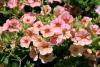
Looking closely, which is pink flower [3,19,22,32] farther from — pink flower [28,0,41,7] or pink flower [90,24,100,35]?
pink flower [90,24,100,35]

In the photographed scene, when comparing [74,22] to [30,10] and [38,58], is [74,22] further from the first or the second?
[30,10]

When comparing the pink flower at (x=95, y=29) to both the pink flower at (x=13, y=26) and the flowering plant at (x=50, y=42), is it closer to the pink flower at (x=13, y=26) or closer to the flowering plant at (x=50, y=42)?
the flowering plant at (x=50, y=42)

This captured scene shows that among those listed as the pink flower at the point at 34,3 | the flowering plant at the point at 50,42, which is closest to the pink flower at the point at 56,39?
the flowering plant at the point at 50,42

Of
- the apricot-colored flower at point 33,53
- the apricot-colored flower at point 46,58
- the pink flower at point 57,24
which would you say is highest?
the pink flower at point 57,24

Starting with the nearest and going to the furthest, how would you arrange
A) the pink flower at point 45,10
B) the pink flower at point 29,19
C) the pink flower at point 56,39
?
the pink flower at point 56,39, the pink flower at point 29,19, the pink flower at point 45,10

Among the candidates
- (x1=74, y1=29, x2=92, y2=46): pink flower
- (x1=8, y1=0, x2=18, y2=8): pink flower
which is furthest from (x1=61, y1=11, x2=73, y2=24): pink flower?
(x1=8, y1=0, x2=18, y2=8): pink flower

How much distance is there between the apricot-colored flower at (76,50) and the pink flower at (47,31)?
7.5 inches

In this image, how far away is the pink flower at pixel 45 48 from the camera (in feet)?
8.53

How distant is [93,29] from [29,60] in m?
0.55

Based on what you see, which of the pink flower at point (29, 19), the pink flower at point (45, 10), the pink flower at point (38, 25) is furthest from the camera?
the pink flower at point (45, 10)

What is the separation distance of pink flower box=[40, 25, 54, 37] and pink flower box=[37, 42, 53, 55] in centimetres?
7

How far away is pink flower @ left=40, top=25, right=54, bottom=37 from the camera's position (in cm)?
262

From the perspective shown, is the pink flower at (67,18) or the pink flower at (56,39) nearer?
the pink flower at (56,39)

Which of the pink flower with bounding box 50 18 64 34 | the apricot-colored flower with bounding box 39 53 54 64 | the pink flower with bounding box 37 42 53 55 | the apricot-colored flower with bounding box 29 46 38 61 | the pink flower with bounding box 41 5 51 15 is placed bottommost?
the apricot-colored flower with bounding box 39 53 54 64
